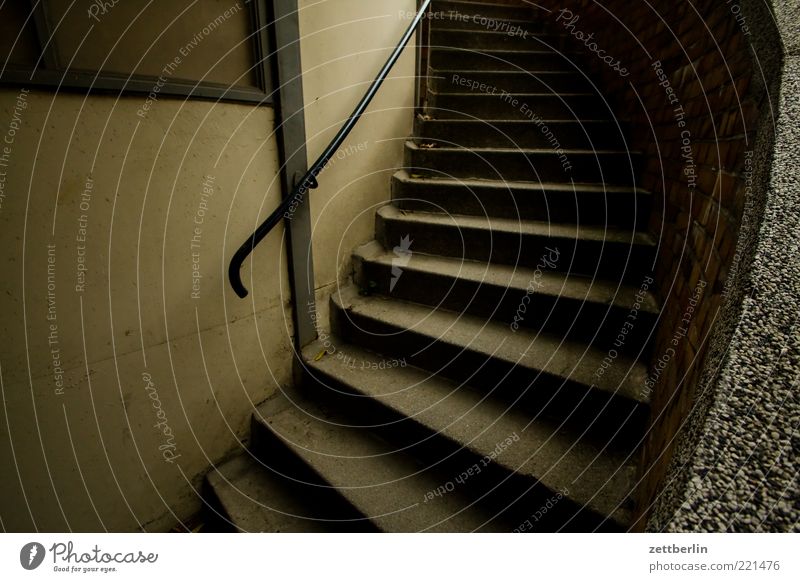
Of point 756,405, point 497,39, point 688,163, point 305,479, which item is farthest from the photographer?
point 497,39

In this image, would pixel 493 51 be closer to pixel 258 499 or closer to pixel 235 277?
pixel 235 277

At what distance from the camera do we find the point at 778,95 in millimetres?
731

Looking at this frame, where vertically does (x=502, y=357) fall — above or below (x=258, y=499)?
above

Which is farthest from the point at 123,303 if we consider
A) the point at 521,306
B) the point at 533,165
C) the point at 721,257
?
the point at 533,165

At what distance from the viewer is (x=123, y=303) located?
47.4 inches

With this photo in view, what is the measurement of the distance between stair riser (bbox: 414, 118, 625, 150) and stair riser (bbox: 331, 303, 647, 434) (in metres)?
1.14

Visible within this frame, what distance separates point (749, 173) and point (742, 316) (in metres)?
0.45

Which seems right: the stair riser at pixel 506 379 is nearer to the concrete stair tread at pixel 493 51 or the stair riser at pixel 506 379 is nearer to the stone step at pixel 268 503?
the stone step at pixel 268 503

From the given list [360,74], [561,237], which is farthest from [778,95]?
[360,74]

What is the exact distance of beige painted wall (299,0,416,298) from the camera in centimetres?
161

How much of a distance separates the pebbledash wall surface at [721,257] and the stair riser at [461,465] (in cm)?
19

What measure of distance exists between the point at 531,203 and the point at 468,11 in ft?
5.98

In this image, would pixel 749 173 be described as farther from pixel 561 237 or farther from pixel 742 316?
pixel 561 237

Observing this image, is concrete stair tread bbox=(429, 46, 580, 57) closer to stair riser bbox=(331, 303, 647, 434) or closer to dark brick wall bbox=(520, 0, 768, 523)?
dark brick wall bbox=(520, 0, 768, 523)
